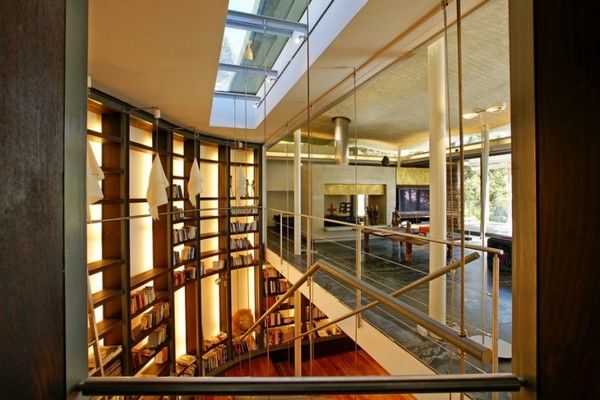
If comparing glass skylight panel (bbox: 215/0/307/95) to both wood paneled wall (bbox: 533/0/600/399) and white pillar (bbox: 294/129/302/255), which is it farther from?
wood paneled wall (bbox: 533/0/600/399)

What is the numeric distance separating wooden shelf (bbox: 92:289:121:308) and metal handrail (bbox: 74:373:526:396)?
2.74 meters

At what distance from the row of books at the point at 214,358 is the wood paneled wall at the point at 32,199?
4813mm

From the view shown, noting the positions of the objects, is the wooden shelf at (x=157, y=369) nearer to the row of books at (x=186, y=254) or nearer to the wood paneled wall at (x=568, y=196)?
the row of books at (x=186, y=254)

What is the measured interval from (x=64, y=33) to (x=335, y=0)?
1.98 meters

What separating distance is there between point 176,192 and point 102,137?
4.86ft

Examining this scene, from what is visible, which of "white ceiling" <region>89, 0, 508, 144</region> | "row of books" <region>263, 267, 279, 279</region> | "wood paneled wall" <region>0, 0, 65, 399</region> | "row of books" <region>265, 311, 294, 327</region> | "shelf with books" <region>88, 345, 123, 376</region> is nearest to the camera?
"wood paneled wall" <region>0, 0, 65, 399</region>

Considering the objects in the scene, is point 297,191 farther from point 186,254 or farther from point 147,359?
point 147,359

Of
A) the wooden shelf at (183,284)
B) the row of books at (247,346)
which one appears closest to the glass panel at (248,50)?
the wooden shelf at (183,284)

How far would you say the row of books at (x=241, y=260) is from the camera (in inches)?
220

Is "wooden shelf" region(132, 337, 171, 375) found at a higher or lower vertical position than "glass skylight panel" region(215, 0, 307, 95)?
lower

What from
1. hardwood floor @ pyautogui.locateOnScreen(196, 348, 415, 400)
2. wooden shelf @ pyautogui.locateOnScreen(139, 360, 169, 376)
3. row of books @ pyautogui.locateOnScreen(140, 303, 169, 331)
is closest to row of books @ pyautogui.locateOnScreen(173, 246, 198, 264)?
row of books @ pyautogui.locateOnScreen(140, 303, 169, 331)

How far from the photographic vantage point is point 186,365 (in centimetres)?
432

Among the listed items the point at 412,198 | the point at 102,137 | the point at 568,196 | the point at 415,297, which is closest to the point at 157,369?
the point at 102,137

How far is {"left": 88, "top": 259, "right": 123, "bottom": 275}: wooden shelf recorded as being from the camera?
271 centimetres
